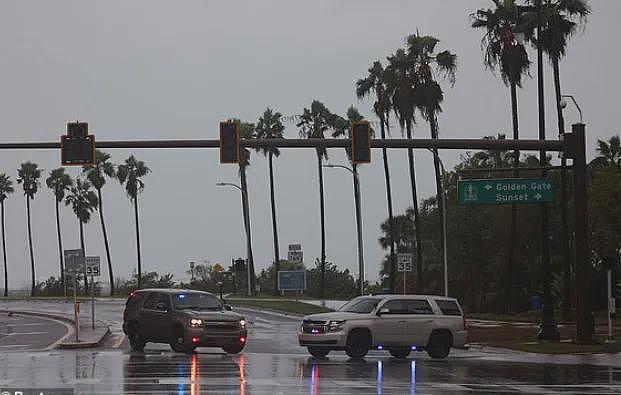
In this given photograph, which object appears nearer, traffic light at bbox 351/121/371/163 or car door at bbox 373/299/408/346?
car door at bbox 373/299/408/346

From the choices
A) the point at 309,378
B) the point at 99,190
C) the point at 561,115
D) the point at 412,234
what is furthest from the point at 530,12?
the point at 99,190

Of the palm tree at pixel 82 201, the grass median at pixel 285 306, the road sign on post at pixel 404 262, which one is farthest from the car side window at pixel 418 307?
the palm tree at pixel 82 201

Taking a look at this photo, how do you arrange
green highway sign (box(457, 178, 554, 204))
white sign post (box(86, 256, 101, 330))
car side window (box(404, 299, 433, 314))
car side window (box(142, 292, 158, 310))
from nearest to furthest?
car side window (box(404, 299, 433, 314)), car side window (box(142, 292, 158, 310)), green highway sign (box(457, 178, 554, 204)), white sign post (box(86, 256, 101, 330))

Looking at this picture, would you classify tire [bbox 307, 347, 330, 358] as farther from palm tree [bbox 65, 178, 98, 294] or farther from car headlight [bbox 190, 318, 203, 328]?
palm tree [bbox 65, 178, 98, 294]

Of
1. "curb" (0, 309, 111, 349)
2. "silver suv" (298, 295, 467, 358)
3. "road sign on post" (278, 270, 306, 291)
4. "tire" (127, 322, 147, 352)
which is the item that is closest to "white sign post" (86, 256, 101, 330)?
"curb" (0, 309, 111, 349)

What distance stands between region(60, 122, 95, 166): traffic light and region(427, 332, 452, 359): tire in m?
10.7

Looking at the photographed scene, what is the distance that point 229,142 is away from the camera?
28.8 m

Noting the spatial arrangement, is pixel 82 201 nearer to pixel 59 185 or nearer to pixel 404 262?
pixel 59 185

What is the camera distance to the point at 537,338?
3597 cm

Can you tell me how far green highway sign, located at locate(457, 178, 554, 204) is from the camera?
1335 inches

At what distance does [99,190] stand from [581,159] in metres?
82.0

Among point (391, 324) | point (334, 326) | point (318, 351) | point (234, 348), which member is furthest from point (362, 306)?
point (234, 348)

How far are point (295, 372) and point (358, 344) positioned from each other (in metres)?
5.38

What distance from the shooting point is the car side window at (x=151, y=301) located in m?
29.5
